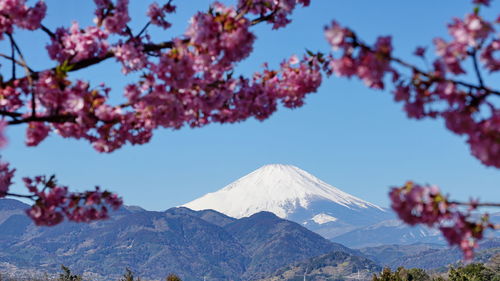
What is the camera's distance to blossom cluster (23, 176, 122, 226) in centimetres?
700

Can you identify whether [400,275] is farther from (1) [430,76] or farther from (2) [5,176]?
(1) [430,76]

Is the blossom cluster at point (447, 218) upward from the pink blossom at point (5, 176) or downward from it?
downward

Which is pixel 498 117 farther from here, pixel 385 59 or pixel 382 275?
pixel 382 275

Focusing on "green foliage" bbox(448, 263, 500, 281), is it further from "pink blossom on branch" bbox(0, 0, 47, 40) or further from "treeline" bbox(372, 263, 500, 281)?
"pink blossom on branch" bbox(0, 0, 47, 40)

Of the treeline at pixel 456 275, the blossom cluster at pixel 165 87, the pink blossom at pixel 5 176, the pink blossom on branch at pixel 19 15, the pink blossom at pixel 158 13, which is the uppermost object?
the treeline at pixel 456 275

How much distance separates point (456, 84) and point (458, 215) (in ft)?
3.72

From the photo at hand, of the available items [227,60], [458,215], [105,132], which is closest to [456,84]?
[458,215]

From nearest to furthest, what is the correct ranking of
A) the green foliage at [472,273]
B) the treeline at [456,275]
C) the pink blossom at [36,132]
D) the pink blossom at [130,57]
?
the pink blossom at [130,57], the pink blossom at [36,132], the treeline at [456,275], the green foliage at [472,273]

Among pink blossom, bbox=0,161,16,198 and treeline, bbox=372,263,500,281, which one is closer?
pink blossom, bbox=0,161,16,198

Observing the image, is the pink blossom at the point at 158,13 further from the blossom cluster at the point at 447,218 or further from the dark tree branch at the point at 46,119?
the blossom cluster at the point at 447,218

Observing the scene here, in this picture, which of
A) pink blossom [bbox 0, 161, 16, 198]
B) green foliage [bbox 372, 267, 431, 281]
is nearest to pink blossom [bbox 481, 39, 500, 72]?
pink blossom [bbox 0, 161, 16, 198]

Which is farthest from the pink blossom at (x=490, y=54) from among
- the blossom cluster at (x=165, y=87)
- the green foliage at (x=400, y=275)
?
the green foliage at (x=400, y=275)

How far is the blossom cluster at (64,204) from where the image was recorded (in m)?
7.00

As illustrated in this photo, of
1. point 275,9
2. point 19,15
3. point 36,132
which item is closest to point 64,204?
point 36,132
